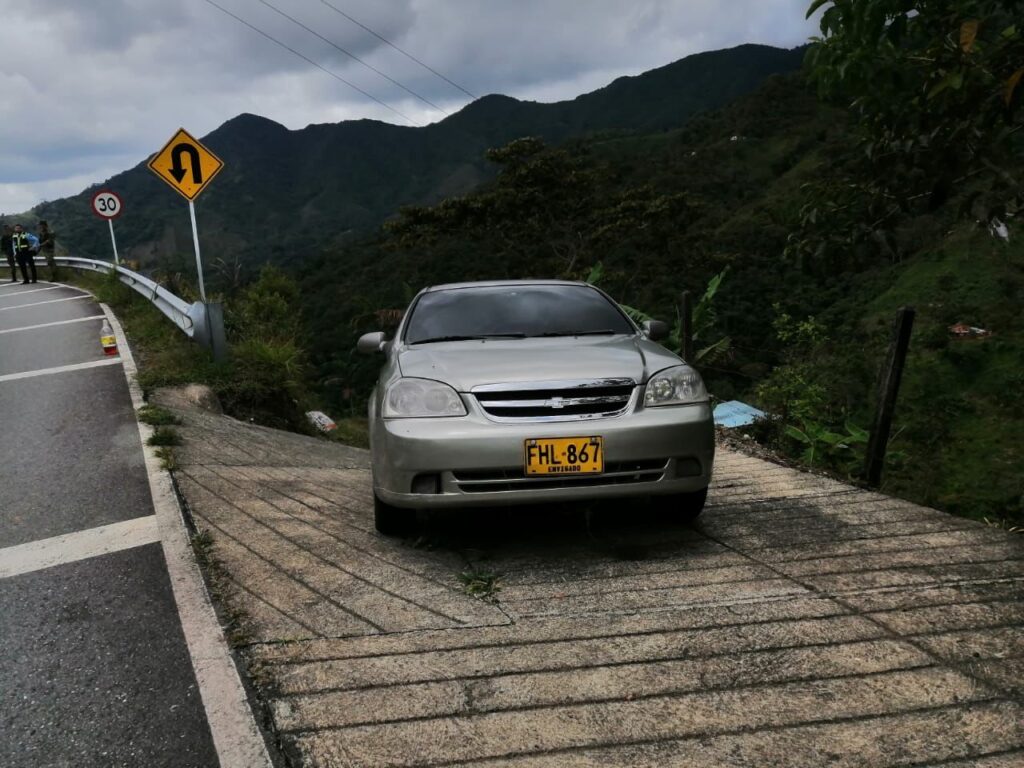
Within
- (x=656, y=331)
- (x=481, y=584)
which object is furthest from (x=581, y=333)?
(x=481, y=584)

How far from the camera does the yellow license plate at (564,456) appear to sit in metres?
3.79

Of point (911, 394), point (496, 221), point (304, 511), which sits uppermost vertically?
point (496, 221)

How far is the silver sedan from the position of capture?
12.5ft

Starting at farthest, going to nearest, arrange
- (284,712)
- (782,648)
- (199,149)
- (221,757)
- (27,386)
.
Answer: (199,149)
(27,386)
(782,648)
(284,712)
(221,757)

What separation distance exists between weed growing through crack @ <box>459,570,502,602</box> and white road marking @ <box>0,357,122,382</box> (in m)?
7.37

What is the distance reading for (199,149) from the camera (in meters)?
10.4

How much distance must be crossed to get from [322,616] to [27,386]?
6.81m

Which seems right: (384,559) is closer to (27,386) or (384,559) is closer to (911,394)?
(27,386)

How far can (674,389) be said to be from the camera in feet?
13.6

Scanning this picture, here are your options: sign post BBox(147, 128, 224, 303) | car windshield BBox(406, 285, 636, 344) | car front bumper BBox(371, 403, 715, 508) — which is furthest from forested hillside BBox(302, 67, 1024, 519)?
sign post BBox(147, 128, 224, 303)

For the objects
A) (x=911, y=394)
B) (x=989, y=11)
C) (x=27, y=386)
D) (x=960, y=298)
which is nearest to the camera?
(x=989, y=11)

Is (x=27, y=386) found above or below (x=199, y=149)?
below

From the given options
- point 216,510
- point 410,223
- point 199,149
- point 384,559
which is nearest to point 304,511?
point 216,510

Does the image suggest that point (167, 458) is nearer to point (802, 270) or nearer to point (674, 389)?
point (674, 389)
